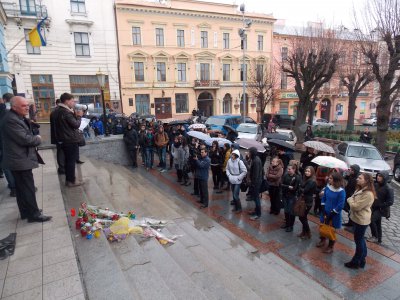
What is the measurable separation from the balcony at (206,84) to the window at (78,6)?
13.9 metres

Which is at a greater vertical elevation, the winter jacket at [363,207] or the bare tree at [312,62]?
the bare tree at [312,62]

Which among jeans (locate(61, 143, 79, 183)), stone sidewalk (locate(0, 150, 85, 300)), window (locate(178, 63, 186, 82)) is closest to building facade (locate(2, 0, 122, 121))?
window (locate(178, 63, 186, 82))

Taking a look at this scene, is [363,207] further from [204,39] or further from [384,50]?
[204,39]

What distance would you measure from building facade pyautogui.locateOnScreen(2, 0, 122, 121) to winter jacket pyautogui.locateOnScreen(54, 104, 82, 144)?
874 inches

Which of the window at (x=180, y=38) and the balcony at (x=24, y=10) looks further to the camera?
the window at (x=180, y=38)

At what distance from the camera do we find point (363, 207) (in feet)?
15.1

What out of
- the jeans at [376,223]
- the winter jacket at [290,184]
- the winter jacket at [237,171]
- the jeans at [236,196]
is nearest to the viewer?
the jeans at [376,223]

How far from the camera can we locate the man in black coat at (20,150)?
3.83 m

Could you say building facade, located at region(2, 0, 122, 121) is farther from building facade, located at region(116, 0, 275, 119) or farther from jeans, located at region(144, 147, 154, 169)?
jeans, located at region(144, 147, 154, 169)

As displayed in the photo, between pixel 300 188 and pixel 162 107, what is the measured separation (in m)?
27.1

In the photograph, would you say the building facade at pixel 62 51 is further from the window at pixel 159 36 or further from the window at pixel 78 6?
the window at pixel 159 36

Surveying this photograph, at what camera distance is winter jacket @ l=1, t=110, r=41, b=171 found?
3818mm

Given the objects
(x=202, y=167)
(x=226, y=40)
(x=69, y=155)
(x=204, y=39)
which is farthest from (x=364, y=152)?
(x=226, y=40)

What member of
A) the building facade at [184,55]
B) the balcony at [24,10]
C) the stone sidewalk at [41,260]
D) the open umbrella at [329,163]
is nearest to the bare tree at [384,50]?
the open umbrella at [329,163]
